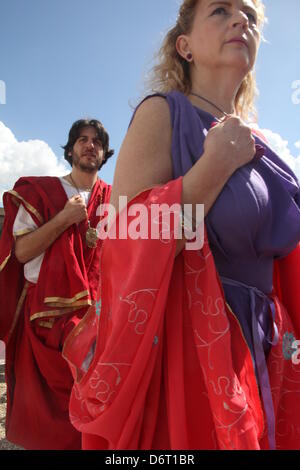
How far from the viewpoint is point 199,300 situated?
1014 millimetres

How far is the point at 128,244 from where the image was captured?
100 cm

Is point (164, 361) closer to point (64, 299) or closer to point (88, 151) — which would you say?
point (64, 299)

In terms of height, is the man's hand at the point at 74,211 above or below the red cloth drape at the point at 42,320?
above

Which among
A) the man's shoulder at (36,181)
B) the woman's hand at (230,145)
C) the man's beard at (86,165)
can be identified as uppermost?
the man's beard at (86,165)

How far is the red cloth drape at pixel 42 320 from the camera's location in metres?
2.36

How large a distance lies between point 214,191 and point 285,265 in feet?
1.50

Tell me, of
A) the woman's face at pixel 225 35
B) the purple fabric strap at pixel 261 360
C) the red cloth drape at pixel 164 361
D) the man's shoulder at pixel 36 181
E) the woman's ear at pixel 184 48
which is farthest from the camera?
the man's shoulder at pixel 36 181

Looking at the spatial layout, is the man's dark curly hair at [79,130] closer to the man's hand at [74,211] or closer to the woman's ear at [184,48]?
the man's hand at [74,211]

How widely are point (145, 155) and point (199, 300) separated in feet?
1.21

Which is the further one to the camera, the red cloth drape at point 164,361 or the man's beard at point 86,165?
the man's beard at point 86,165

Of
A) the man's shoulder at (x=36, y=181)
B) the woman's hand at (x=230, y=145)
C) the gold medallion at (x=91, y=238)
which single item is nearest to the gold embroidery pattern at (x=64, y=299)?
the gold medallion at (x=91, y=238)

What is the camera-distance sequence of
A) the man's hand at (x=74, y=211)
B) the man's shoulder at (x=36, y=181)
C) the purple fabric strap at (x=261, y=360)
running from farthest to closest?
the man's shoulder at (x=36, y=181) < the man's hand at (x=74, y=211) < the purple fabric strap at (x=261, y=360)

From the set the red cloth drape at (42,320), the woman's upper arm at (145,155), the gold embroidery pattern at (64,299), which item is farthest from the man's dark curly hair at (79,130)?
the woman's upper arm at (145,155)
